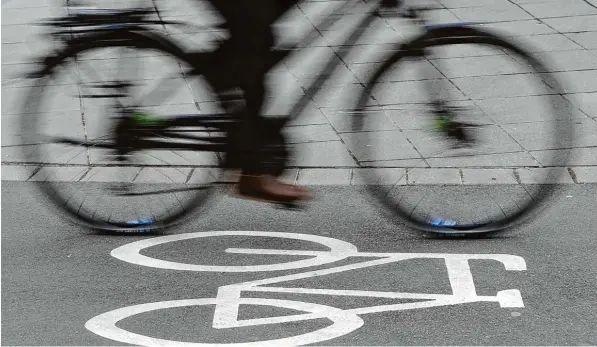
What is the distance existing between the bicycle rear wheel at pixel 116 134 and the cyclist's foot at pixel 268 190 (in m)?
0.16

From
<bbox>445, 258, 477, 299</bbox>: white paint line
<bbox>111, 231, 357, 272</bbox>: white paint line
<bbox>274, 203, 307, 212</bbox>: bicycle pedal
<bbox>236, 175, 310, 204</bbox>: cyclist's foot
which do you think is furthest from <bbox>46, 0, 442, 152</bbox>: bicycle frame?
<bbox>445, 258, 477, 299</bbox>: white paint line

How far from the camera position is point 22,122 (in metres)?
4.99

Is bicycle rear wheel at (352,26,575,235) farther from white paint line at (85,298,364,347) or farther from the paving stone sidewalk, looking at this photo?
white paint line at (85,298,364,347)

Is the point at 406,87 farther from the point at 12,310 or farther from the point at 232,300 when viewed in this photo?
the point at 12,310

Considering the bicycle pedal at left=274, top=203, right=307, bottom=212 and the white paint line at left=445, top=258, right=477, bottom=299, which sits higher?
the bicycle pedal at left=274, top=203, right=307, bottom=212

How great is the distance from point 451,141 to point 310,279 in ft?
3.15

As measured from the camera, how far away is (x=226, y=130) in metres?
4.69

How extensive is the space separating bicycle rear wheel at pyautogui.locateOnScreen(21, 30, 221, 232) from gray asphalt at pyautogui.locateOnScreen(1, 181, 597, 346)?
0.15m

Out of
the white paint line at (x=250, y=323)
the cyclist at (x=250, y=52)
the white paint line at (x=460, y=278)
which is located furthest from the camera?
the cyclist at (x=250, y=52)

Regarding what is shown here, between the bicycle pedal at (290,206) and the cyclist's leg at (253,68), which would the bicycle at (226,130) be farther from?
the bicycle pedal at (290,206)

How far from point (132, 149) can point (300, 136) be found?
1662 millimetres

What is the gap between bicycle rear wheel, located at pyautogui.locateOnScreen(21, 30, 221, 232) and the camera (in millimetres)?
4625

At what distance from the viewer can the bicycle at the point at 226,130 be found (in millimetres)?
4598

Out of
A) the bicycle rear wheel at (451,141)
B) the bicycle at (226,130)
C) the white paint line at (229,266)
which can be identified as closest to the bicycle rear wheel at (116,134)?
the bicycle at (226,130)
